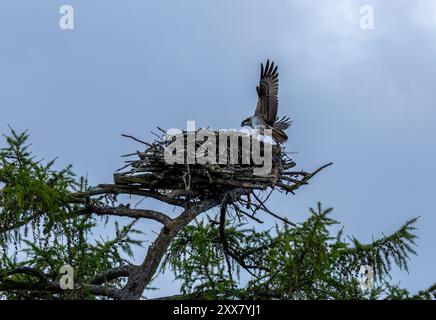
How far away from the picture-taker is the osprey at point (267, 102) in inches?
673

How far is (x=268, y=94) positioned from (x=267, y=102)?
0.17 metres

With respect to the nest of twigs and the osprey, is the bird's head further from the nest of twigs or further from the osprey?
the nest of twigs

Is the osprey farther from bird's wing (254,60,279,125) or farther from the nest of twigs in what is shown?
the nest of twigs

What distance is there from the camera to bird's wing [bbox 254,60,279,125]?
1714cm

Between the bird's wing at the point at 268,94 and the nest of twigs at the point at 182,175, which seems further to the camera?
the bird's wing at the point at 268,94

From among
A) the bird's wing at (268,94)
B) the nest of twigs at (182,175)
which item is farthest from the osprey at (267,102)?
the nest of twigs at (182,175)

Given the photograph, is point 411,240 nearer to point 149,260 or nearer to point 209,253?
point 209,253

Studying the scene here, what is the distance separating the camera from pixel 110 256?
1519 cm

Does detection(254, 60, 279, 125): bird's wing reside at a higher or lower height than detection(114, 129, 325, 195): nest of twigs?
higher

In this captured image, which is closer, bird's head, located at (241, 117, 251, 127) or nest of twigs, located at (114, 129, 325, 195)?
nest of twigs, located at (114, 129, 325, 195)

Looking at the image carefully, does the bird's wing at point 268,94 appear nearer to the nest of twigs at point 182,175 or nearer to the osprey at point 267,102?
the osprey at point 267,102

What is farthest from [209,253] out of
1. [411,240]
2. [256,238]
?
[411,240]

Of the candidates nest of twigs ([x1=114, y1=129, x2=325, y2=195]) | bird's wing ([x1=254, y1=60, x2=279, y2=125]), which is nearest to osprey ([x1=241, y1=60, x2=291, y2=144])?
bird's wing ([x1=254, y1=60, x2=279, y2=125])
